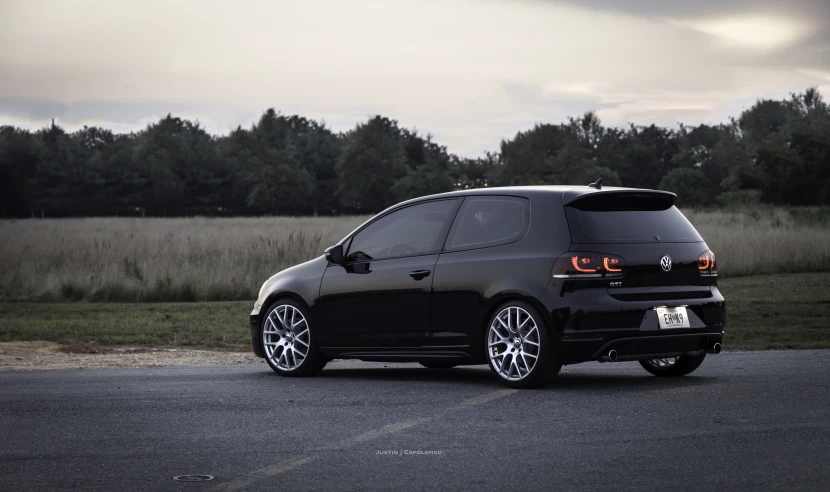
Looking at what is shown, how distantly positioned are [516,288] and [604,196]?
1.15 m

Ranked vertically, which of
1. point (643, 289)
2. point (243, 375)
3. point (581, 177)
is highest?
point (581, 177)

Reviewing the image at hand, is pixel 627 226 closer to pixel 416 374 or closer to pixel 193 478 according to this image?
pixel 416 374

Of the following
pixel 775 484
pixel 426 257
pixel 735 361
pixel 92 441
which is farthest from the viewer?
pixel 735 361

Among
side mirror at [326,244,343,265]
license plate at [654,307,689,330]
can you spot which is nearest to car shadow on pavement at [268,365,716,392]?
license plate at [654,307,689,330]

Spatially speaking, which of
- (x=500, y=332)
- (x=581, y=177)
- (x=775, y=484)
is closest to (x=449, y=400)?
(x=500, y=332)

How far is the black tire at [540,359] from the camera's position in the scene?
30.7 feet

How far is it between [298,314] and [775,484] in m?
6.29

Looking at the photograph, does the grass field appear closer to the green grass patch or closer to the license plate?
the green grass patch

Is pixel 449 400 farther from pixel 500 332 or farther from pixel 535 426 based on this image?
pixel 535 426

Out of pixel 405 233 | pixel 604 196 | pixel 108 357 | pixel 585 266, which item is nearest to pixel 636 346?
pixel 585 266

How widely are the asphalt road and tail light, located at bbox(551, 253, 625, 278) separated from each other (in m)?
0.98

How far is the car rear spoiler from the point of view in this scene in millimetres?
9789

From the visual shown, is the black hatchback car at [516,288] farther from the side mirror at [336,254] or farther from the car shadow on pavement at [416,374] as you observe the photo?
the car shadow on pavement at [416,374]

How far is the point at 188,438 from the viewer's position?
7.41m
